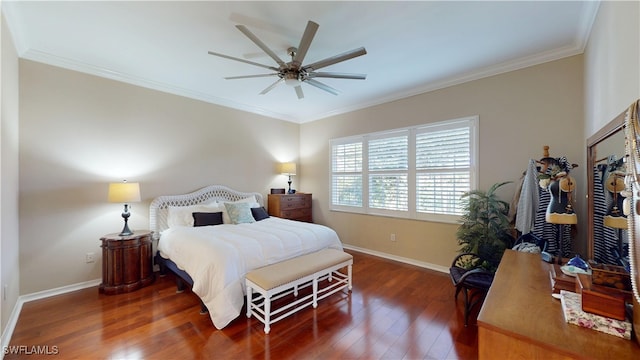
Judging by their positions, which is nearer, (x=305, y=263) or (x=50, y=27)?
(x=50, y=27)

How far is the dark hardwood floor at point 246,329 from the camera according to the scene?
2.05m

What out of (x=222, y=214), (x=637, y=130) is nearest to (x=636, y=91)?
(x=637, y=130)

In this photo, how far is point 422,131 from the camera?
4.03m

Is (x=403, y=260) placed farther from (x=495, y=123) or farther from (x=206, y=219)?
(x=206, y=219)

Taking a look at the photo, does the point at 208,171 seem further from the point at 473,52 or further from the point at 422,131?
the point at 473,52

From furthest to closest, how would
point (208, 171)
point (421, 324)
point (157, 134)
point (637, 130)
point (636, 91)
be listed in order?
point (208, 171), point (157, 134), point (421, 324), point (636, 91), point (637, 130)

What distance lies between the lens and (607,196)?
1442 millimetres

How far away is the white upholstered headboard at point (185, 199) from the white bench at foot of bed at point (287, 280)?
2.05m

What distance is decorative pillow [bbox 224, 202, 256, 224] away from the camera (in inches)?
153

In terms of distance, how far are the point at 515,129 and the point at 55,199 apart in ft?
18.9

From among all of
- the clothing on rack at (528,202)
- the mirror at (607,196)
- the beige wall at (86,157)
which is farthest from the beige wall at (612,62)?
the beige wall at (86,157)

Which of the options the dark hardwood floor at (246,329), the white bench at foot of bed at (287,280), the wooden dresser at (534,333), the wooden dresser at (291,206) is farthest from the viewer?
the wooden dresser at (291,206)

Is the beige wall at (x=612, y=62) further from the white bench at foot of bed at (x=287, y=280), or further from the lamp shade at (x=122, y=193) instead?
the lamp shade at (x=122, y=193)

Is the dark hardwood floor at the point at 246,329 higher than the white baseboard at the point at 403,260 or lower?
lower
